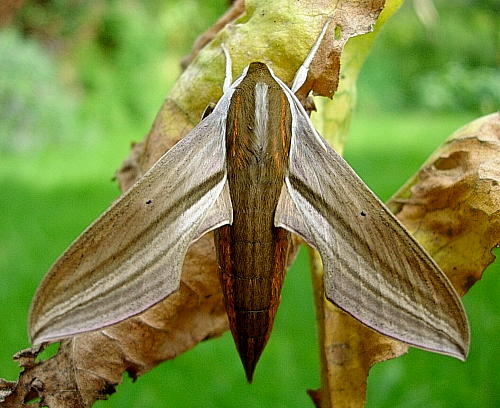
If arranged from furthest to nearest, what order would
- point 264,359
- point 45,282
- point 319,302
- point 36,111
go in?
point 36,111 < point 264,359 < point 319,302 < point 45,282

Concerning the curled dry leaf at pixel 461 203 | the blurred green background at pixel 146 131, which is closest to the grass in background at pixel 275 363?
the blurred green background at pixel 146 131

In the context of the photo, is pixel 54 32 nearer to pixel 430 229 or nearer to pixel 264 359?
pixel 264 359

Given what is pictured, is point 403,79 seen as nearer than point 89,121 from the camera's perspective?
No

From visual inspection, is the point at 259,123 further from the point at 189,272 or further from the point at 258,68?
the point at 189,272

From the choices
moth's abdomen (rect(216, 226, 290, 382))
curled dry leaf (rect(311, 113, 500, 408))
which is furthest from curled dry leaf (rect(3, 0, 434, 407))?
moth's abdomen (rect(216, 226, 290, 382))

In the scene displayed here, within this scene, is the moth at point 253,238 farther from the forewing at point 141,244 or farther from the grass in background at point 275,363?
the grass in background at point 275,363

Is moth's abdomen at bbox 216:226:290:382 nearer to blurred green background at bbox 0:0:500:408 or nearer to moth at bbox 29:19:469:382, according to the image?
moth at bbox 29:19:469:382

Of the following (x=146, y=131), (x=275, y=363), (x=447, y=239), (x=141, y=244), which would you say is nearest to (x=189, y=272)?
(x=141, y=244)

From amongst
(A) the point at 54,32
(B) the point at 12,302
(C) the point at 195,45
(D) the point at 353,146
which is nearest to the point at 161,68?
(A) the point at 54,32
